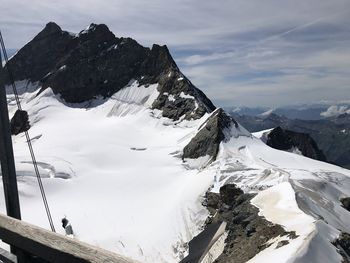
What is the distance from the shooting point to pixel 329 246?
2006 cm

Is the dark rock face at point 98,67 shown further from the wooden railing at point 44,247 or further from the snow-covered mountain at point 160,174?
the wooden railing at point 44,247

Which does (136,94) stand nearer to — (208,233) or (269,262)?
(208,233)

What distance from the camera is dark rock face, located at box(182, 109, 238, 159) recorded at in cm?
6200

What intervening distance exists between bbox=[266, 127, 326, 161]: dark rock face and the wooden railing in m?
93.2

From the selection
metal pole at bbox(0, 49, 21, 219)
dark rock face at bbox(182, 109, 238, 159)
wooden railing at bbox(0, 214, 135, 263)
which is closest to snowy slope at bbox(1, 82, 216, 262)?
dark rock face at bbox(182, 109, 238, 159)

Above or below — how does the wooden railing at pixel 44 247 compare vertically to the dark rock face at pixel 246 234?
above

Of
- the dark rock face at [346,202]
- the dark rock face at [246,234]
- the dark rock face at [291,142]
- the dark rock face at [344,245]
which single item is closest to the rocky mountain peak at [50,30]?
the dark rock face at [291,142]

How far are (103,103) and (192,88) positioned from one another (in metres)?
25.3

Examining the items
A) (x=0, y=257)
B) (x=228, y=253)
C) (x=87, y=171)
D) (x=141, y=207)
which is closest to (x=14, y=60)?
(x=87, y=171)

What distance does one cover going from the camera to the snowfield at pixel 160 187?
89.4ft

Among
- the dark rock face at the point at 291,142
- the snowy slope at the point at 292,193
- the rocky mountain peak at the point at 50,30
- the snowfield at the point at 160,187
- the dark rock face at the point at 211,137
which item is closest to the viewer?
the snowy slope at the point at 292,193

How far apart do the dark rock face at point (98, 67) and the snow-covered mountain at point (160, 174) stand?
38cm

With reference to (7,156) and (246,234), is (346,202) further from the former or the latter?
(7,156)

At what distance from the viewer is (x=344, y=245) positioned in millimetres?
21344
